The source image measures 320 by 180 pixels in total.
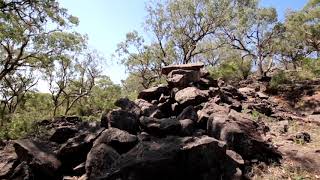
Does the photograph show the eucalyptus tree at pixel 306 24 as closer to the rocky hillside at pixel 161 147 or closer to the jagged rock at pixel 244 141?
the rocky hillside at pixel 161 147

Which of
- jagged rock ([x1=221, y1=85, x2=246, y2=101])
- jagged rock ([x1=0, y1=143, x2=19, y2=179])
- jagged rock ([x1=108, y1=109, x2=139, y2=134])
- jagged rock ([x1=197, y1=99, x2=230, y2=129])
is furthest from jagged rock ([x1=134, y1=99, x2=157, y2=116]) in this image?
jagged rock ([x1=0, y1=143, x2=19, y2=179])

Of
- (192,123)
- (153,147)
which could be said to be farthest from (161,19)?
(153,147)

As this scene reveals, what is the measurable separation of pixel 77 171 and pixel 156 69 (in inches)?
1078

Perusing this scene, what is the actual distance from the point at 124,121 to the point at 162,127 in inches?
47.4

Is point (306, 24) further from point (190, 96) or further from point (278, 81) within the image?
point (190, 96)

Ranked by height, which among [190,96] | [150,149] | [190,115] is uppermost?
[190,96]

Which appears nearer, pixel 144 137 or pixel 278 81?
pixel 144 137

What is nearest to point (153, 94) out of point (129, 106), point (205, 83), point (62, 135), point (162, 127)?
point (205, 83)

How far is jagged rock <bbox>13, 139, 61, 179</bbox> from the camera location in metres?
7.89

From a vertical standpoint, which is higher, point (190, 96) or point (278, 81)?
point (278, 81)

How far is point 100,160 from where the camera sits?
7.36 metres

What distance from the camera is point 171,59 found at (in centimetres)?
3341

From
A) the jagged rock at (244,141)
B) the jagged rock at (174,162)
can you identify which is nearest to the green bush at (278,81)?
the jagged rock at (244,141)

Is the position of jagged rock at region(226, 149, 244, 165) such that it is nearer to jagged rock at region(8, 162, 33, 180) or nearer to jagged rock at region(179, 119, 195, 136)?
jagged rock at region(179, 119, 195, 136)
